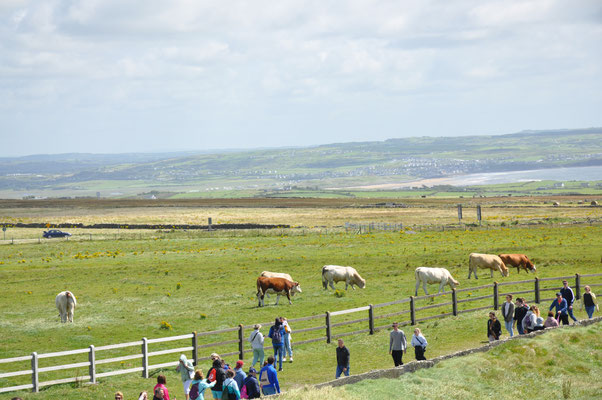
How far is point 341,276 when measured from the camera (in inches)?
1560

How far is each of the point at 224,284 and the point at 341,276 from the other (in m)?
7.66

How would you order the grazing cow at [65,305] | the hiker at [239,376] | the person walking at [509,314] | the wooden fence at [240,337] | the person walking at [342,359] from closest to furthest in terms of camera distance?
the hiker at [239,376] → the person walking at [342,359] → the wooden fence at [240,337] → the person walking at [509,314] → the grazing cow at [65,305]

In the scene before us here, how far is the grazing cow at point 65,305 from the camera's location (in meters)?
32.9

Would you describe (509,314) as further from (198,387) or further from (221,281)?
(221,281)

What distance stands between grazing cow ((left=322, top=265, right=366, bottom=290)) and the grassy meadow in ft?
3.00

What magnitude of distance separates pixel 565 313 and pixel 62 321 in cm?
2212

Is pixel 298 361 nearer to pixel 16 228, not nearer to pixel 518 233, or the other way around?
pixel 518 233

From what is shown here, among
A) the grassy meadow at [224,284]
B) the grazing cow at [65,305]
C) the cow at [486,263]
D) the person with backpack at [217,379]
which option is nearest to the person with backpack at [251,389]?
the person with backpack at [217,379]

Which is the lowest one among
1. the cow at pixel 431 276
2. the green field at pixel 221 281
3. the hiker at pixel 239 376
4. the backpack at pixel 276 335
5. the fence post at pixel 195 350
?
the green field at pixel 221 281

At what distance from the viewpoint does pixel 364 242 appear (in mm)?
64062

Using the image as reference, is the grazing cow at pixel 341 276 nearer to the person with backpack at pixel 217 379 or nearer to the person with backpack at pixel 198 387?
the person with backpack at pixel 217 379

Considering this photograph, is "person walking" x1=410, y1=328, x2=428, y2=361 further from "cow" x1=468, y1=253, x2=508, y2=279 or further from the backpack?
"cow" x1=468, y1=253, x2=508, y2=279

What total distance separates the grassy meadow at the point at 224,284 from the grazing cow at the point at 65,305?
830mm

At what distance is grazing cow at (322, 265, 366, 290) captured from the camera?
39625 mm
